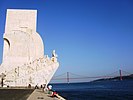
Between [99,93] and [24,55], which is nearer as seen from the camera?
[24,55]

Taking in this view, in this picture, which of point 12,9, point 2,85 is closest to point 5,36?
point 12,9

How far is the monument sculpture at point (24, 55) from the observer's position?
22125 mm

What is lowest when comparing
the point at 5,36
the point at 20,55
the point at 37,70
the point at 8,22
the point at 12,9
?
the point at 37,70

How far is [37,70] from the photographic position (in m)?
22.2

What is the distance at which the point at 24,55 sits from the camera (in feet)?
77.3

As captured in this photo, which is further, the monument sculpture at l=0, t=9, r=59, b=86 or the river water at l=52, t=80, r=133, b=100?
A: the monument sculpture at l=0, t=9, r=59, b=86

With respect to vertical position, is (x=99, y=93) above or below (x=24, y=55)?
below

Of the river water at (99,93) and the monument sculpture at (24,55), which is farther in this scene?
the monument sculpture at (24,55)

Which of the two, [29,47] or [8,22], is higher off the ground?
[8,22]

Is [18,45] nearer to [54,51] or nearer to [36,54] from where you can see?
[36,54]

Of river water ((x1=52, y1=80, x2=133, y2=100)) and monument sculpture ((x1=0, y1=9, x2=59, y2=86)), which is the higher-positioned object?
monument sculpture ((x1=0, y1=9, x2=59, y2=86))

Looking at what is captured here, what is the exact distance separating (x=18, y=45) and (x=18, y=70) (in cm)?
296

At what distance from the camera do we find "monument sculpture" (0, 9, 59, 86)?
22.1 meters

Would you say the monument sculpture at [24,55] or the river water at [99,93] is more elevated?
the monument sculpture at [24,55]
